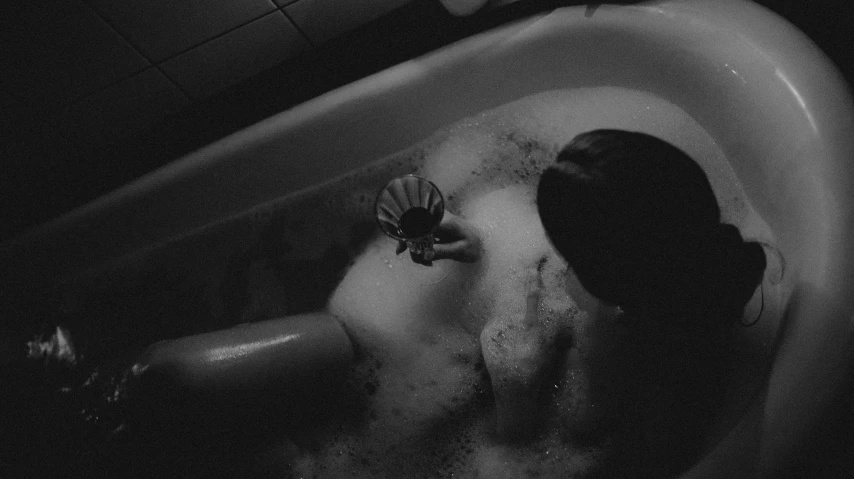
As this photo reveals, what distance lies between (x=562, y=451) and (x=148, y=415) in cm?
79

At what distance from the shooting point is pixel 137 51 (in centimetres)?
104

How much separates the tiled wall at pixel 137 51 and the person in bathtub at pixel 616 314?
1.87ft

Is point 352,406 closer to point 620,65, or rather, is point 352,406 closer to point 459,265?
point 459,265

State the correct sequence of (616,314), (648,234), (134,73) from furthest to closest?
(134,73) < (616,314) < (648,234)

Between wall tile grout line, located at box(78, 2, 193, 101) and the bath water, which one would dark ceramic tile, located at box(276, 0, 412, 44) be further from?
the bath water

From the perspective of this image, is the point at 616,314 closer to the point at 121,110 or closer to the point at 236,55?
the point at 236,55

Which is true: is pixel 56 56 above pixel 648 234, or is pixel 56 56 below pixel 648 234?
above

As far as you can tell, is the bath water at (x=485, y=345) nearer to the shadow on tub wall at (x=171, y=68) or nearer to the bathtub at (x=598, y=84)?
the bathtub at (x=598, y=84)

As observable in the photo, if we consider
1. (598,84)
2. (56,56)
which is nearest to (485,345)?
(598,84)

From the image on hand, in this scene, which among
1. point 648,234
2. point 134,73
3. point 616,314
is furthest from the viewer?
point 134,73

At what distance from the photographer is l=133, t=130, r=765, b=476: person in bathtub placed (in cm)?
72

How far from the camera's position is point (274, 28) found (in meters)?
1.12

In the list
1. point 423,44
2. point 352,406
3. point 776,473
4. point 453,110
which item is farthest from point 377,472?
point 423,44

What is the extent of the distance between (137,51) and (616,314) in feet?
3.70
